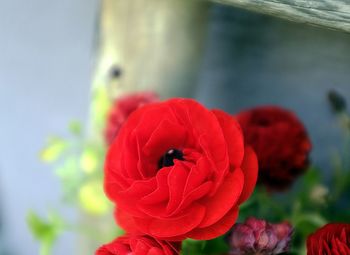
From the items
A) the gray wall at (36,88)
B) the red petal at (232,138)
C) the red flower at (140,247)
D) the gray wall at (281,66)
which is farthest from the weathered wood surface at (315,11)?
the gray wall at (36,88)

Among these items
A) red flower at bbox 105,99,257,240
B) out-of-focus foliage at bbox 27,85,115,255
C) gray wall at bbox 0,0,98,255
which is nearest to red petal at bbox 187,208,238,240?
red flower at bbox 105,99,257,240

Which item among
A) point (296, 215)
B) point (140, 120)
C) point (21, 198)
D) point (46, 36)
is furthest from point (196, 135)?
point (21, 198)

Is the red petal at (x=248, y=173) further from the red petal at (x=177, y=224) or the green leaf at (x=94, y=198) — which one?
the green leaf at (x=94, y=198)

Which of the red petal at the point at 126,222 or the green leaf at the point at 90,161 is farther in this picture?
the green leaf at the point at 90,161

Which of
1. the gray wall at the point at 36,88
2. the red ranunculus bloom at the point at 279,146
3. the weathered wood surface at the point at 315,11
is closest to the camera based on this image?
the weathered wood surface at the point at 315,11

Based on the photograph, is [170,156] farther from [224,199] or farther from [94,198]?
[94,198]

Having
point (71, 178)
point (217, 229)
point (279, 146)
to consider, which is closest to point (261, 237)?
point (217, 229)
